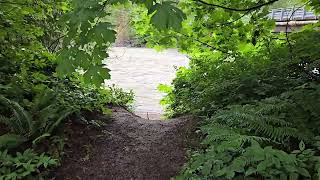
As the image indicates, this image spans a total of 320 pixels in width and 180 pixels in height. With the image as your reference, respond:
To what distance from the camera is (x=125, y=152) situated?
431 cm

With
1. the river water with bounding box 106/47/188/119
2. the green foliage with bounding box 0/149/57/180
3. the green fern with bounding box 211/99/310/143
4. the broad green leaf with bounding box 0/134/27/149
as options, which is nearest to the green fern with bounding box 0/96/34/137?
the broad green leaf with bounding box 0/134/27/149

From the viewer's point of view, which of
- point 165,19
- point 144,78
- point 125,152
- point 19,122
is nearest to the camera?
point 165,19

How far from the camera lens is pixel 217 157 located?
99.2 inches

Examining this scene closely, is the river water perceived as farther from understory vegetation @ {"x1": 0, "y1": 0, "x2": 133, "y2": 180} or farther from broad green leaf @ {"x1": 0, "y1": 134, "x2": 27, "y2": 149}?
broad green leaf @ {"x1": 0, "y1": 134, "x2": 27, "y2": 149}

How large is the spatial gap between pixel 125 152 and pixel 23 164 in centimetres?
133

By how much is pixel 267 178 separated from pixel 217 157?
41 cm

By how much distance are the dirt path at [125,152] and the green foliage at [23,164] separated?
0.83ft

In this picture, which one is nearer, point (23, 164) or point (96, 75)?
point (96, 75)

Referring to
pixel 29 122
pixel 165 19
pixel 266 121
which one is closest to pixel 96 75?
pixel 165 19

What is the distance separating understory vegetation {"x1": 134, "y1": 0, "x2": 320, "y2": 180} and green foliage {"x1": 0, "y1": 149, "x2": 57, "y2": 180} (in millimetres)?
1479

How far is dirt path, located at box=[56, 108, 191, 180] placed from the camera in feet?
12.4

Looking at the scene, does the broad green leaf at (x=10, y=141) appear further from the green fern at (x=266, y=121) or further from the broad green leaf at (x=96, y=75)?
the green fern at (x=266, y=121)

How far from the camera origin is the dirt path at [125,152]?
149 inches

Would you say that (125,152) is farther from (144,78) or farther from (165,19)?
(144,78)
